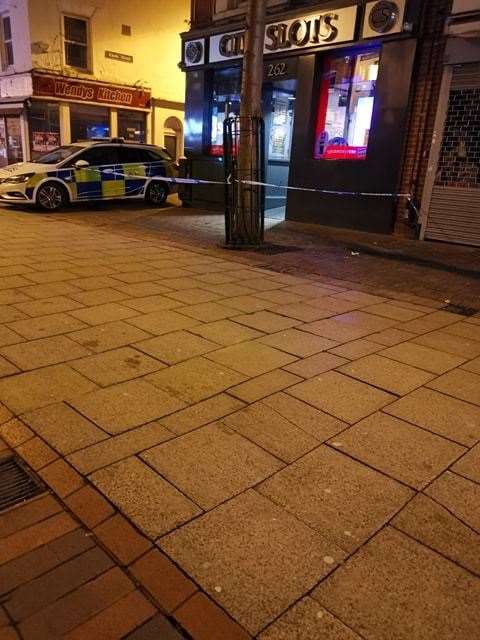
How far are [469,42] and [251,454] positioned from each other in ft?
29.0

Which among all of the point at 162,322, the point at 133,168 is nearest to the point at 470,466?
the point at 162,322

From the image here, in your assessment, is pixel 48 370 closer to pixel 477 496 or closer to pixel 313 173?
pixel 477 496

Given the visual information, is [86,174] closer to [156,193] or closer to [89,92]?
[156,193]

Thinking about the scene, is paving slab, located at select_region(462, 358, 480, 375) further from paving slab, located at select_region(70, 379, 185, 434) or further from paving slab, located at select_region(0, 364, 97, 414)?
paving slab, located at select_region(0, 364, 97, 414)

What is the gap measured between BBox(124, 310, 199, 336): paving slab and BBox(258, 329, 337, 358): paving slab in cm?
76

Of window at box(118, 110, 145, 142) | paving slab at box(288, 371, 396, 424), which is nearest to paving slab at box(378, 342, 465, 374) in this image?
paving slab at box(288, 371, 396, 424)

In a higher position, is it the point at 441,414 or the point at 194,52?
the point at 194,52

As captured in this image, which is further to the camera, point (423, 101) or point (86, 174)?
point (86, 174)

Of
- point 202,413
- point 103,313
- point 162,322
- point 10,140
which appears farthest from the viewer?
point 10,140

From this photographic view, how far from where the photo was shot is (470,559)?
2.02 metres

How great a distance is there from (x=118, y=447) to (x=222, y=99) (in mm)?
12470

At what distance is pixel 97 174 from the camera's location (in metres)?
12.1

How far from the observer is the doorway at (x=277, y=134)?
41.0ft

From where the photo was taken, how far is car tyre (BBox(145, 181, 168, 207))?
532 inches
